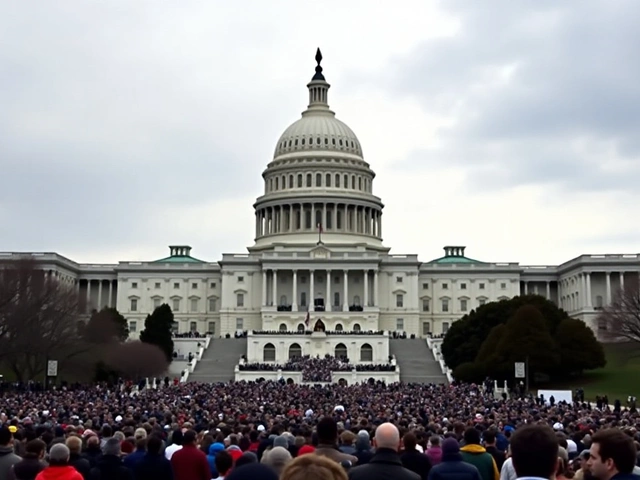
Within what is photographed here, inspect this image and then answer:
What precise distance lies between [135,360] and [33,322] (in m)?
11.7

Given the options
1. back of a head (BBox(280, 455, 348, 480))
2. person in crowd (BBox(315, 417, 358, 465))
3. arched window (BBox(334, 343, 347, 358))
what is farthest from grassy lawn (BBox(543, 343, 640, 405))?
back of a head (BBox(280, 455, 348, 480))

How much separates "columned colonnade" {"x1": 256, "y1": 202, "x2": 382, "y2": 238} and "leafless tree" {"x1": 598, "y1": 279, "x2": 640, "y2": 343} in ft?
192

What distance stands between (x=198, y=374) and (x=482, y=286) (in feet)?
204

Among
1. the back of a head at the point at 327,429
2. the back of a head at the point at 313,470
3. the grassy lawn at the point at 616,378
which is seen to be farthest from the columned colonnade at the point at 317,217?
the back of a head at the point at 313,470

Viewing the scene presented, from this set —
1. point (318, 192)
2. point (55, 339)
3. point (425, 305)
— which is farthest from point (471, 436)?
point (318, 192)

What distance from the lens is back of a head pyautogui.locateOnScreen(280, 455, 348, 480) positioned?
7051mm

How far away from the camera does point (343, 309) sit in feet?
457

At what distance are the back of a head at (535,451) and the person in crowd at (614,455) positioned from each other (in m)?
0.66

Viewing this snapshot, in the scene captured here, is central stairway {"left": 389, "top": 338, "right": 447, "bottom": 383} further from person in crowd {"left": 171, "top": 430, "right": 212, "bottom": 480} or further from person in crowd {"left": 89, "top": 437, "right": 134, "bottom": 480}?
person in crowd {"left": 89, "top": 437, "right": 134, "bottom": 480}

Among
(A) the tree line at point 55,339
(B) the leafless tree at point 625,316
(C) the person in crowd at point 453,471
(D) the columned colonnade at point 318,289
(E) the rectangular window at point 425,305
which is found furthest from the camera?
(E) the rectangular window at point 425,305

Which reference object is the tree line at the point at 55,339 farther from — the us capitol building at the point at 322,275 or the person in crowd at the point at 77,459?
the person in crowd at the point at 77,459

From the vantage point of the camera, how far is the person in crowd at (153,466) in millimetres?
14953

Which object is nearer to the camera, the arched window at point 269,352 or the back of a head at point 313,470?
the back of a head at point 313,470

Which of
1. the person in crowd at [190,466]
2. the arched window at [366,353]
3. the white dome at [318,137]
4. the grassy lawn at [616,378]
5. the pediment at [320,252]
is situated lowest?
the person in crowd at [190,466]
